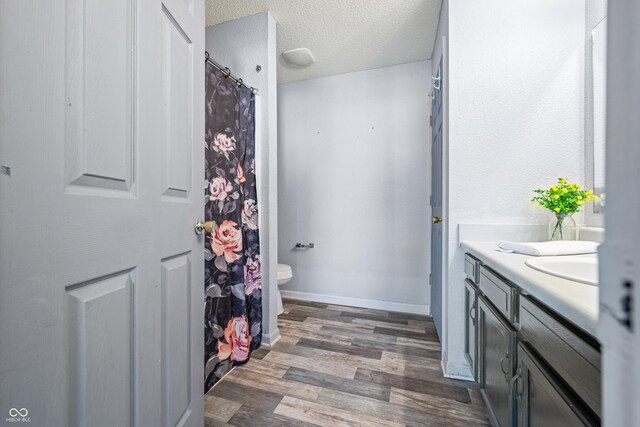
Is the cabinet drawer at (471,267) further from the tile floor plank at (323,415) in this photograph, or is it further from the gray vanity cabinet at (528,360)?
the tile floor plank at (323,415)

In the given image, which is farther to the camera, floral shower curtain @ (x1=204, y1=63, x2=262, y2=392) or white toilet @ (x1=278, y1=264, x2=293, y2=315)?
white toilet @ (x1=278, y1=264, x2=293, y2=315)

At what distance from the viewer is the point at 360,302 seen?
2.66m

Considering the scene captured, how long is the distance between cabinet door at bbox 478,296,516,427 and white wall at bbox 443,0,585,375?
41cm

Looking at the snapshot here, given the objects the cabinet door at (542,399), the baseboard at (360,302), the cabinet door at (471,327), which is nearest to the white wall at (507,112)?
the cabinet door at (471,327)

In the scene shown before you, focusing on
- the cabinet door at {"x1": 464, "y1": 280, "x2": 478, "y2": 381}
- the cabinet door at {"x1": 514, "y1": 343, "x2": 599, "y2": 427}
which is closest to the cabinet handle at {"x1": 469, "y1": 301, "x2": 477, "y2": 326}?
the cabinet door at {"x1": 464, "y1": 280, "x2": 478, "y2": 381}

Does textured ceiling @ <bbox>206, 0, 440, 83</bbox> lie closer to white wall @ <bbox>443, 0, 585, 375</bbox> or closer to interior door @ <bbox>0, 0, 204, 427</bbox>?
white wall @ <bbox>443, 0, 585, 375</bbox>

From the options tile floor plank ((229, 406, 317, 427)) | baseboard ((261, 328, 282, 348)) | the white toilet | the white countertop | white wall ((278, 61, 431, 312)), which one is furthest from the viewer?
white wall ((278, 61, 431, 312))

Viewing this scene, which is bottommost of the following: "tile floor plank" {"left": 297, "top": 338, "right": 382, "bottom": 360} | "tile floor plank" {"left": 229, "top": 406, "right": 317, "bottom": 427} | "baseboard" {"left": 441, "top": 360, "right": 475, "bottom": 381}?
"tile floor plank" {"left": 229, "top": 406, "right": 317, "bottom": 427}

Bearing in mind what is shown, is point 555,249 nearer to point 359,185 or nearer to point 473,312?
point 473,312

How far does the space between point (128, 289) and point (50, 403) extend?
0.84 ft

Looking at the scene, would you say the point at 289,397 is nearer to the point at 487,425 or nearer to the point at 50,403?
the point at 487,425

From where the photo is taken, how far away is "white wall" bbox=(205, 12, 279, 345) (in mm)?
1913

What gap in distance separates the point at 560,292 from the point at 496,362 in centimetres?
61

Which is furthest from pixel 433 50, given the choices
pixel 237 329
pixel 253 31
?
pixel 237 329
